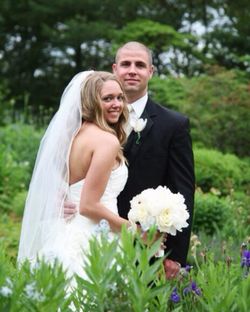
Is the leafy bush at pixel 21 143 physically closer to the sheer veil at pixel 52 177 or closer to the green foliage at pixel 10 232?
the green foliage at pixel 10 232

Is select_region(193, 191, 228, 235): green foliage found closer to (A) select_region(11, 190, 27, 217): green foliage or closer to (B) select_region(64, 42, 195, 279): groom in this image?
(A) select_region(11, 190, 27, 217): green foliage

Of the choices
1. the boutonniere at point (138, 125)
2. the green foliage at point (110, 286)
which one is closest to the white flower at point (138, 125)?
the boutonniere at point (138, 125)

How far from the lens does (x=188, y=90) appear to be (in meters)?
14.1

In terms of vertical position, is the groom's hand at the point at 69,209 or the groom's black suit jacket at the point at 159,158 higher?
the groom's black suit jacket at the point at 159,158

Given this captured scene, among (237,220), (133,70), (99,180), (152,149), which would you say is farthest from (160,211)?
(237,220)

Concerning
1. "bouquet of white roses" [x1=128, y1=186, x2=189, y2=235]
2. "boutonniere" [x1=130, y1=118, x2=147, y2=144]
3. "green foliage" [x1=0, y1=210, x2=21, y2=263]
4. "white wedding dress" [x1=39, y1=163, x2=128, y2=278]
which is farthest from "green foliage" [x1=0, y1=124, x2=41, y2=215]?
"bouquet of white roses" [x1=128, y1=186, x2=189, y2=235]

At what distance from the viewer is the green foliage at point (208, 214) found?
28.0ft

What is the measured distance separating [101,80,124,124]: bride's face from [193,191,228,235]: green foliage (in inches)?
182

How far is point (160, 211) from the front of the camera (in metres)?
3.45

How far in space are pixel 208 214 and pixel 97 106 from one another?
4.73 metres

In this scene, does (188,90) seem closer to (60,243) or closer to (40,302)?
(60,243)

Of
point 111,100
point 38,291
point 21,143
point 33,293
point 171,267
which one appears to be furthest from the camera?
point 21,143

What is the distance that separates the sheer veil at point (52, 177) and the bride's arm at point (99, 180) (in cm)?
25

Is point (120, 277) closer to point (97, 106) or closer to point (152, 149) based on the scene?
point (97, 106)
